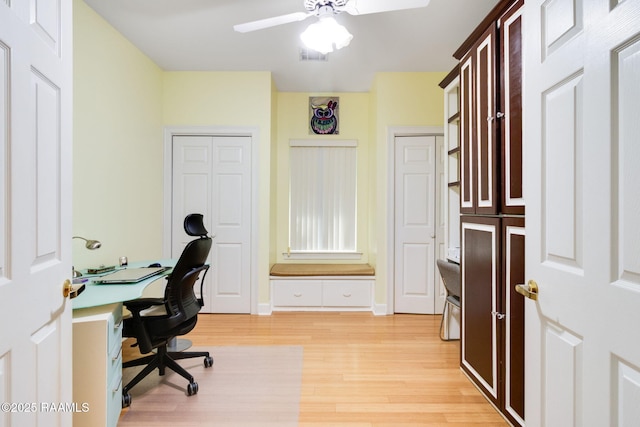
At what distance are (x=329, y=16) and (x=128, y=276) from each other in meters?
2.14

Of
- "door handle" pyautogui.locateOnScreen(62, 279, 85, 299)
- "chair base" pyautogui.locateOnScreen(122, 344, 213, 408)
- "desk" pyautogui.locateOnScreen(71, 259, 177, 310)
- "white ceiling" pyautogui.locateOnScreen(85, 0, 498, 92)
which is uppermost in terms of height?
"white ceiling" pyautogui.locateOnScreen(85, 0, 498, 92)

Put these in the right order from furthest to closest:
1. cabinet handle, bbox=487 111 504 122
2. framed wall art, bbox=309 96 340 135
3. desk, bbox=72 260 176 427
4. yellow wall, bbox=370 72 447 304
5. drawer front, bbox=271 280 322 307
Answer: framed wall art, bbox=309 96 340 135 → drawer front, bbox=271 280 322 307 → yellow wall, bbox=370 72 447 304 → cabinet handle, bbox=487 111 504 122 → desk, bbox=72 260 176 427

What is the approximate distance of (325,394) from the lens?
220 cm

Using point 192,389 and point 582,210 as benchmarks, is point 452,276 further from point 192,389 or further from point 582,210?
point 192,389

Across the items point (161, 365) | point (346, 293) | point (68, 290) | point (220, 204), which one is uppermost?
point (220, 204)

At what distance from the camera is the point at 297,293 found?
3939 mm

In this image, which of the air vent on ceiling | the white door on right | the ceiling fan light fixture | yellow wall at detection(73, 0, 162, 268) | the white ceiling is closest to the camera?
the white door on right

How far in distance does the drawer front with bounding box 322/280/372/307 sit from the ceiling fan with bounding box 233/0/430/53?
2.59 m

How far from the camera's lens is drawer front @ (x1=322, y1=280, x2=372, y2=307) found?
3.94m

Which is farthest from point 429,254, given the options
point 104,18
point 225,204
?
point 104,18

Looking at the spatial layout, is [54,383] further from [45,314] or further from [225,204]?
[225,204]

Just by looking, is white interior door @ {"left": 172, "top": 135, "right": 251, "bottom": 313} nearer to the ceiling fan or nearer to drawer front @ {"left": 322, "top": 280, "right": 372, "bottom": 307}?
drawer front @ {"left": 322, "top": 280, "right": 372, "bottom": 307}

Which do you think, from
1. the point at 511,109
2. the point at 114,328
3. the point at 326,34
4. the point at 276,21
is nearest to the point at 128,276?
the point at 114,328

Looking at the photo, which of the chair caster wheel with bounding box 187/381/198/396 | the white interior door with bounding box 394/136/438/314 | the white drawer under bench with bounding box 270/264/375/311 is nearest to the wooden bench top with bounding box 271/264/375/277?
the white drawer under bench with bounding box 270/264/375/311
